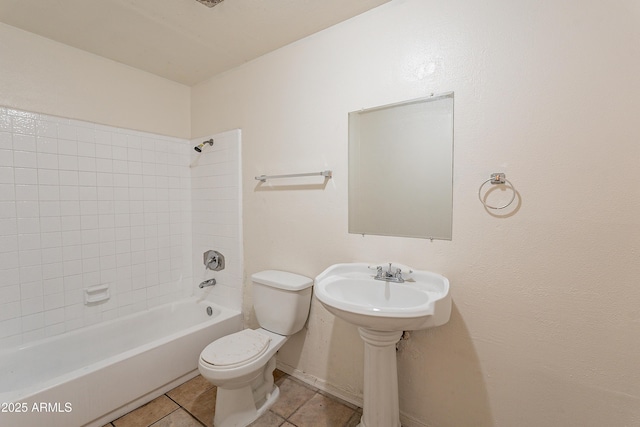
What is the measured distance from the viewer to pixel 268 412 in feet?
5.24

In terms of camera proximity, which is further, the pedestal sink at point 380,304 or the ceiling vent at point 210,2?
the ceiling vent at point 210,2

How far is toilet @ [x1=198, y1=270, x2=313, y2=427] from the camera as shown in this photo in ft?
4.64

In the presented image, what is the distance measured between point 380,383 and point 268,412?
74 centimetres

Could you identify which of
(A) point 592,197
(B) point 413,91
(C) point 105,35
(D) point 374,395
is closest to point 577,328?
(A) point 592,197

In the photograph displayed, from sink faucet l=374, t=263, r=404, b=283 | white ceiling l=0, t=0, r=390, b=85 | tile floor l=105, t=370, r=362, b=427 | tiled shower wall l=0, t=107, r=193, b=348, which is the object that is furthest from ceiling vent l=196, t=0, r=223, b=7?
tile floor l=105, t=370, r=362, b=427

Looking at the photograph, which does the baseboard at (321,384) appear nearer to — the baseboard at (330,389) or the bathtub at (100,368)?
the baseboard at (330,389)

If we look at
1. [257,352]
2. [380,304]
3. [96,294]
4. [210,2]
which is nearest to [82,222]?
[96,294]

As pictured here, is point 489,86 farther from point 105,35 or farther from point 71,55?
point 71,55

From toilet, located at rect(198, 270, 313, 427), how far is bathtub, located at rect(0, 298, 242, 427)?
0.44 metres

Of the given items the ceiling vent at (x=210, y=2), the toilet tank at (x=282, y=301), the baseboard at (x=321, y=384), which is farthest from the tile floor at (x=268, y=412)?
the ceiling vent at (x=210, y=2)

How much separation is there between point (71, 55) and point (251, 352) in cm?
228

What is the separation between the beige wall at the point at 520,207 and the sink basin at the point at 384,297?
0.11 meters

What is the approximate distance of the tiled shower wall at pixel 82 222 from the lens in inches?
65.9

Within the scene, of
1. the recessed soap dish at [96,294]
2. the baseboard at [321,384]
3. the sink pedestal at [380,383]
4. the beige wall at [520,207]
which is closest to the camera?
the beige wall at [520,207]
